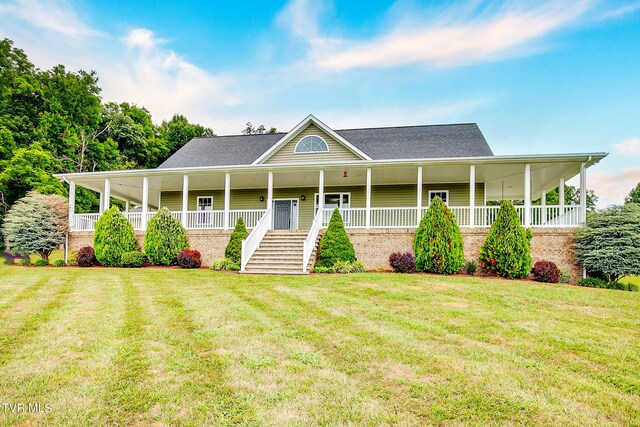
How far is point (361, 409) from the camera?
3047 millimetres

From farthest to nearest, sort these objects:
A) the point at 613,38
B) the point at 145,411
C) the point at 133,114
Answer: the point at 133,114, the point at 613,38, the point at 145,411

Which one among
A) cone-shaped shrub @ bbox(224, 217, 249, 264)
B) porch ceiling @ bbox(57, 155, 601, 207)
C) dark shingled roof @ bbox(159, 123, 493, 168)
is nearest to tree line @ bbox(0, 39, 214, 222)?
porch ceiling @ bbox(57, 155, 601, 207)

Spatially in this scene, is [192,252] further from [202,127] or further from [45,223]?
[202,127]

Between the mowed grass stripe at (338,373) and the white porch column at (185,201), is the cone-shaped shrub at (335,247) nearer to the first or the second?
the mowed grass stripe at (338,373)

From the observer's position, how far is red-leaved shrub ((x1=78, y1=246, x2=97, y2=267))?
14953 millimetres

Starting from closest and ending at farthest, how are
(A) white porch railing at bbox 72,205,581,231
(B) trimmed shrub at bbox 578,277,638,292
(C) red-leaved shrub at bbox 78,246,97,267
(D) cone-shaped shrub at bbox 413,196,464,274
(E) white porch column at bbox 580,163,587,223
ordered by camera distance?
(B) trimmed shrub at bbox 578,277,638,292 → (D) cone-shaped shrub at bbox 413,196,464,274 → (E) white porch column at bbox 580,163,587,223 → (A) white porch railing at bbox 72,205,581,231 → (C) red-leaved shrub at bbox 78,246,97,267

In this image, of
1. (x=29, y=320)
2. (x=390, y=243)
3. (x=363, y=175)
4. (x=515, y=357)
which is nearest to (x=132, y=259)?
(x=29, y=320)

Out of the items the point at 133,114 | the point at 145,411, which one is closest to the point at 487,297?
the point at 145,411

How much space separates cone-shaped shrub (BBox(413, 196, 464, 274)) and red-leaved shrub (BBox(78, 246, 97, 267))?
40.7 ft

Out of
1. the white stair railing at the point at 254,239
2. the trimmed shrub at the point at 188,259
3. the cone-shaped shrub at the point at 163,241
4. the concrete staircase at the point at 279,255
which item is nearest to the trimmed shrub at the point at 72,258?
the cone-shaped shrub at the point at 163,241

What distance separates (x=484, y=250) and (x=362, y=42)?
8857 millimetres

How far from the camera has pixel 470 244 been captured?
1330 centimetres

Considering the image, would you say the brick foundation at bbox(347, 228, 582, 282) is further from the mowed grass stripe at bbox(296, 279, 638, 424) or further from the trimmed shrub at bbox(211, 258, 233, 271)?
the mowed grass stripe at bbox(296, 279, 638, 424)

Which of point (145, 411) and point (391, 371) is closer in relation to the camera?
point (145, 411)
